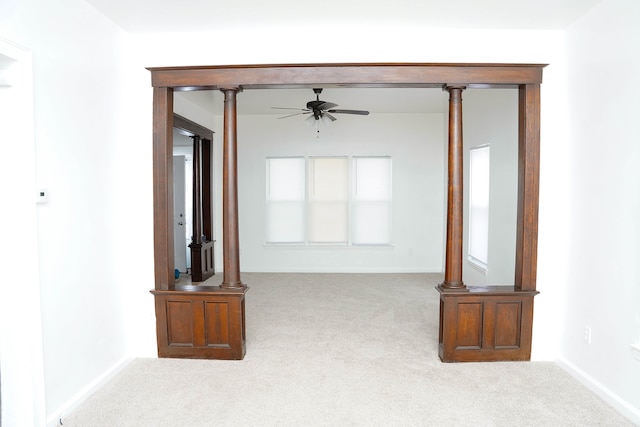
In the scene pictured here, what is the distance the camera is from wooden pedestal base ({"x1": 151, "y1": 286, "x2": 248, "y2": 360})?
3195 mm

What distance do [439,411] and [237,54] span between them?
3.01 meters

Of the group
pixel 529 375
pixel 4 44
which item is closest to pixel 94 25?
pixel 4 44

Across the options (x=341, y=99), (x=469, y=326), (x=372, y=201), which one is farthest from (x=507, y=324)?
(x=372, y=201)

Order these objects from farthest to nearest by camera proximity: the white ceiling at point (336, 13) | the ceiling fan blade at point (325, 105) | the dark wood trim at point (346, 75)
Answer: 1. the ceiling fan blade at point (325, 105)
2. the dark wood trim at point (346, 75)
3. the white ceiling at point (336, 13)

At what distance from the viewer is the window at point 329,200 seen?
6.86m

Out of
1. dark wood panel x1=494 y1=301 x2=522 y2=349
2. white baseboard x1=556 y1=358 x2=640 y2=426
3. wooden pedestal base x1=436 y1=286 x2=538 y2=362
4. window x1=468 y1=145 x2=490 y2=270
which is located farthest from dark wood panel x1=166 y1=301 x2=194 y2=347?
window x1=468 y1=145 x2=490 y2=270

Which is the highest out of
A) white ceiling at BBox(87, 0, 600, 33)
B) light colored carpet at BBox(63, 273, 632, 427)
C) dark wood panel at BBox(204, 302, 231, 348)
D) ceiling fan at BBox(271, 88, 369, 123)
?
white ceiling at BBox(87, 0, 600, 33)

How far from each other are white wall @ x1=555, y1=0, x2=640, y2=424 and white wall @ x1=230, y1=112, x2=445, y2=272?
3705 mm

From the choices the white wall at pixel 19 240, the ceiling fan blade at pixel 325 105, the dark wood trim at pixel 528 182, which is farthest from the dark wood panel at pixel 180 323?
the ceiling fan blade at pixel 325 105

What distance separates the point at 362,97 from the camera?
18.0 ft

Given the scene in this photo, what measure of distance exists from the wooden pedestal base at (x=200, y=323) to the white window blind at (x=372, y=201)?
3.92 metres

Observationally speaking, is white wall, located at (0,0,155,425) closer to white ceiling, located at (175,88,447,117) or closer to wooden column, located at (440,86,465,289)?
white ceiling, located at (175,88,447,117)

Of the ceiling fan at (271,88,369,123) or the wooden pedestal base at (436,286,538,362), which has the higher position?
the ceiling fan at (271,88,369,123)

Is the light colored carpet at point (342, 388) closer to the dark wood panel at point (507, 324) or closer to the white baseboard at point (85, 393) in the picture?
the white baseboard at point (85, 393)
